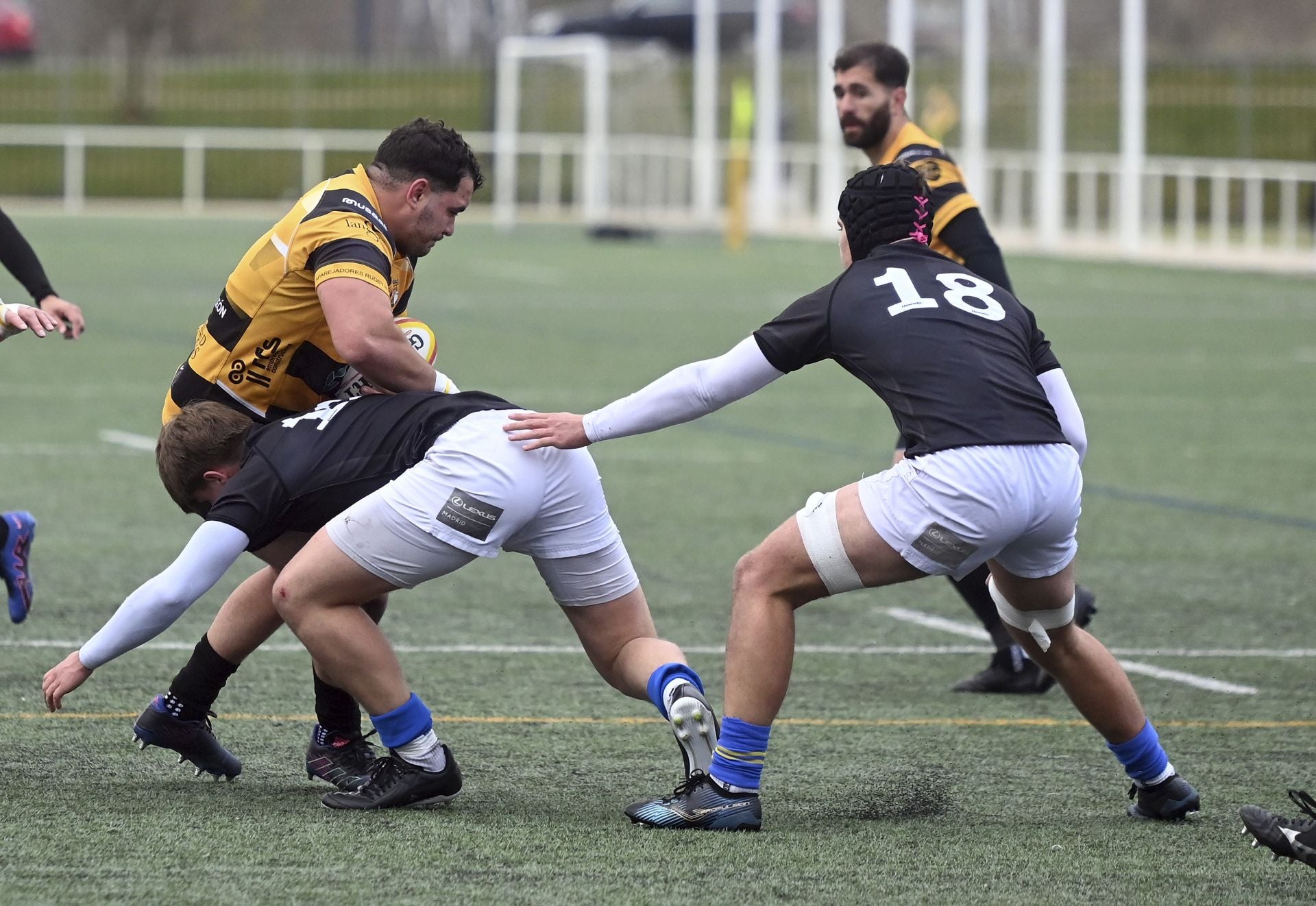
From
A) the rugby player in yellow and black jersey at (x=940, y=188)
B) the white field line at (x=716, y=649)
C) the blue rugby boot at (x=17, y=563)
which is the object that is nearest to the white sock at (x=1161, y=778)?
the rugby player in yellow and black jersey at (x=940, y=188)

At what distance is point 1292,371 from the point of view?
54.7 feet

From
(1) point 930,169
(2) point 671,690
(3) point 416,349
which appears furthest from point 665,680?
(1) point 930,169

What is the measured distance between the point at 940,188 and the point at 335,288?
2725 mm

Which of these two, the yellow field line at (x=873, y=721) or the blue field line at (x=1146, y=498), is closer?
the yellow field line at (x=873, y=721)

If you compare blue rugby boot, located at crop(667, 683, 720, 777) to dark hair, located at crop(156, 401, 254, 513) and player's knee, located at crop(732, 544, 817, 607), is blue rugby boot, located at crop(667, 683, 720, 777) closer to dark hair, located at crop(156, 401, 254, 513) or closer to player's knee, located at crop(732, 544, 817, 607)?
player's knee, located at crop(732, 544, 817, 607)

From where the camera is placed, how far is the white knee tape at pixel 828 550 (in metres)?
4.83

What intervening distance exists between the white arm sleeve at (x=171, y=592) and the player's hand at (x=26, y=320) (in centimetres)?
126

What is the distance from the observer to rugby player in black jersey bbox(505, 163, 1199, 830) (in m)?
4.80

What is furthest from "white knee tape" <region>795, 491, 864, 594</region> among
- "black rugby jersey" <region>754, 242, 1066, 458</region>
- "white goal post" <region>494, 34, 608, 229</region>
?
"white goal post" <region>494, 34, 608, 229</region>

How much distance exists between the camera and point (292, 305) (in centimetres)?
534

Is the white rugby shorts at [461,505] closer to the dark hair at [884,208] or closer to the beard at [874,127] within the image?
the dark hair at [884,208]

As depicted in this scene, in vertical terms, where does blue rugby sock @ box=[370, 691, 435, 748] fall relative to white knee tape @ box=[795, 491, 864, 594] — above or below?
below

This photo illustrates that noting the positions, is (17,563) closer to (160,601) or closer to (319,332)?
(319,332)

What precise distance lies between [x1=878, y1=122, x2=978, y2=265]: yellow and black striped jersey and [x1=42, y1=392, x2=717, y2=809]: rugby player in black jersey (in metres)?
2.21
